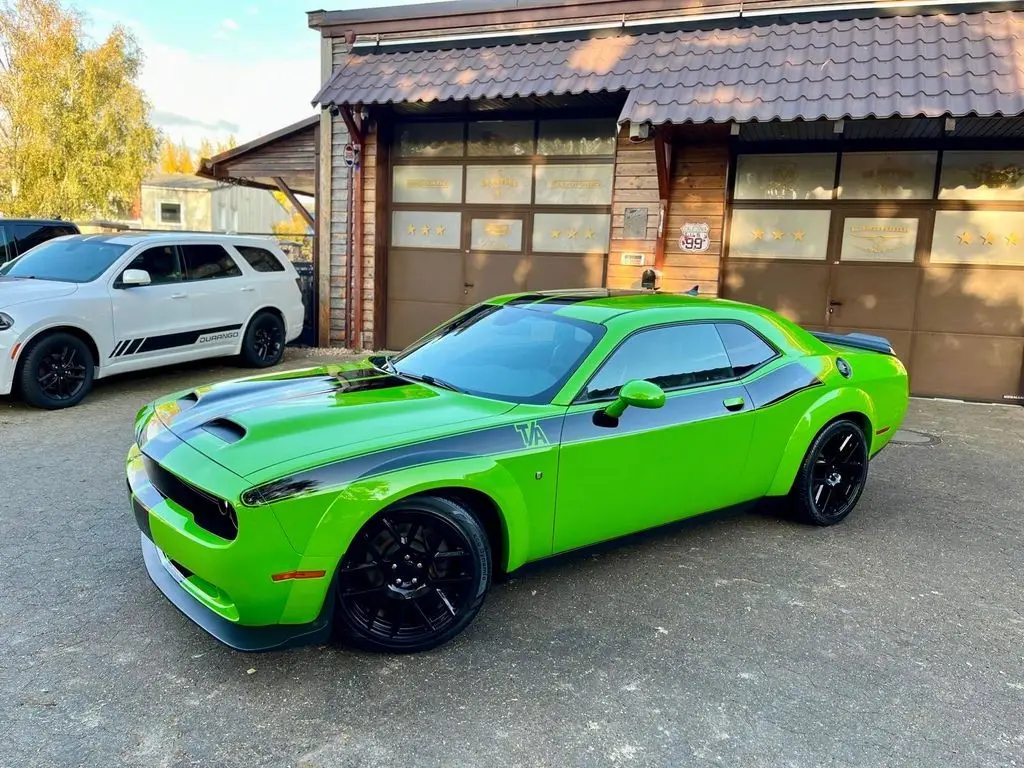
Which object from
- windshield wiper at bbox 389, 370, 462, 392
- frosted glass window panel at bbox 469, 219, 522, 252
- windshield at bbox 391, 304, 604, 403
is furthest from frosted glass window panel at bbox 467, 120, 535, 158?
windshield wiper at bbox 389, 370, 462, 392

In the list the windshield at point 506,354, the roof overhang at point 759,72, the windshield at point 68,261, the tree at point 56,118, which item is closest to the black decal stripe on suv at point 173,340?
the windshield at point 68,261

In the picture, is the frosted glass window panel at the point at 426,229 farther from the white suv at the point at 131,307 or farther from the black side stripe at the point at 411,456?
the black side stripe at the point at 411,456

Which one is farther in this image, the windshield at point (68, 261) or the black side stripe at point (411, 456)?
the windshield at point (68, 261)

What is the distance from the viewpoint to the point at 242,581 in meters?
2.57

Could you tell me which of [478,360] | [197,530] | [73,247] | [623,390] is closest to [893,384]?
[623,390]

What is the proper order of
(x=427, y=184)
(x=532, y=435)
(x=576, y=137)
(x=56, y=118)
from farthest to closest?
1. (x=56, y=118)
2. (x=427, y=184)
3. (x=576, y=137)
4. (x=532, y=435)

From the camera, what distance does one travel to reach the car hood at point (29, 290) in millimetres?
6645

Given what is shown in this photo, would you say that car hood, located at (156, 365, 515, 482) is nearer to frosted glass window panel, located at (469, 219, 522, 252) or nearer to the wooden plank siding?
the wooden plank siding

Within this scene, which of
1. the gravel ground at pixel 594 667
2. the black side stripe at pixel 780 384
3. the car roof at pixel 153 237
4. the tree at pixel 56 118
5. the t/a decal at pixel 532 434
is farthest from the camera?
the tree at pixel 56 118

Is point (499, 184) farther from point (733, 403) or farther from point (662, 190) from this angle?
point (733, 403)

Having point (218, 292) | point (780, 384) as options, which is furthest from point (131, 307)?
point (780, 384)

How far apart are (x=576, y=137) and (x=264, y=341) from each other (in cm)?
495

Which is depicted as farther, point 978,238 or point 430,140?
point 430,140

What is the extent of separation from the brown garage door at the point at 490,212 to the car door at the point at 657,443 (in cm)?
601
